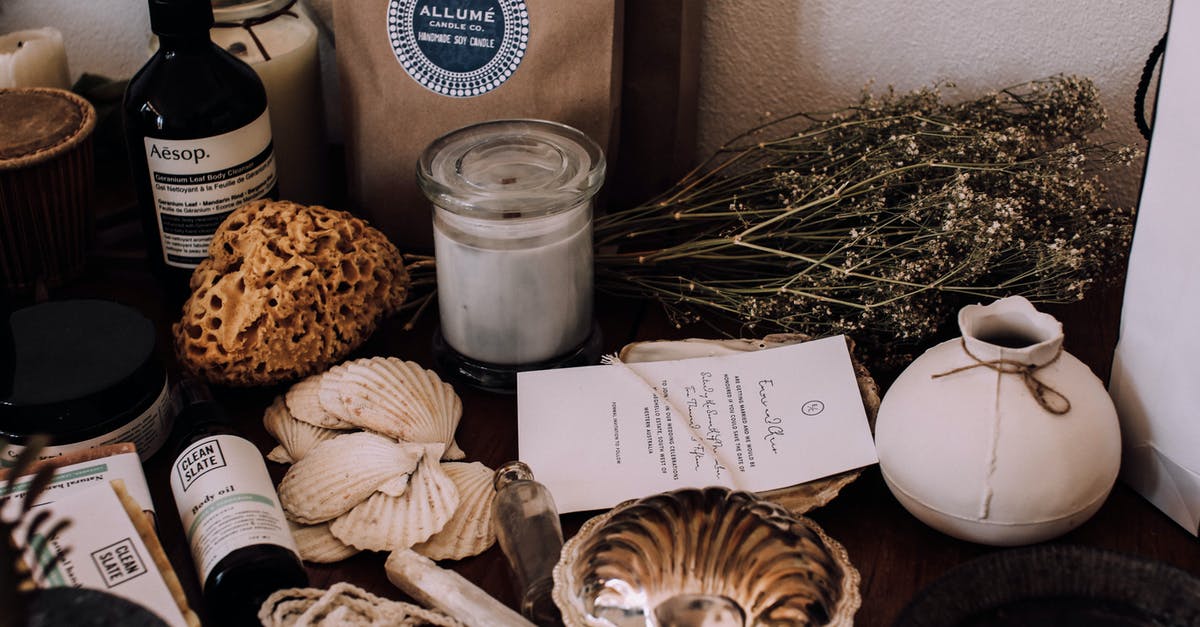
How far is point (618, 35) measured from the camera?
0.85m

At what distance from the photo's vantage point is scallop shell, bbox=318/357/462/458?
74cm

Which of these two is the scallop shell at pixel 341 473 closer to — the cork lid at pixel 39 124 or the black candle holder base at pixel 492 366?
the black candle holder base at pixel 492 366

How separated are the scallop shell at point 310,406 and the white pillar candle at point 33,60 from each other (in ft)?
1.39

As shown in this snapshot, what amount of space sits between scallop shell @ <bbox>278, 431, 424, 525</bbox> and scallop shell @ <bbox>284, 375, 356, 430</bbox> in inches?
1.1

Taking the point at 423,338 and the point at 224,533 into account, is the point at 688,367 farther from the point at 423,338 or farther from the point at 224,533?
the point at 224,533

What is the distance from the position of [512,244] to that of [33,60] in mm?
519

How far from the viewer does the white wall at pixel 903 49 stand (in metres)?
0.91

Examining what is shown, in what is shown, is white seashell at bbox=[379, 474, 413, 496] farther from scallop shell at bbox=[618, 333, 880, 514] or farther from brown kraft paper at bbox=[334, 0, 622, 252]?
brown kraft paper at bbox=[334, 0, 622, 252]

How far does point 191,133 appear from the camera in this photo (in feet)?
2.59

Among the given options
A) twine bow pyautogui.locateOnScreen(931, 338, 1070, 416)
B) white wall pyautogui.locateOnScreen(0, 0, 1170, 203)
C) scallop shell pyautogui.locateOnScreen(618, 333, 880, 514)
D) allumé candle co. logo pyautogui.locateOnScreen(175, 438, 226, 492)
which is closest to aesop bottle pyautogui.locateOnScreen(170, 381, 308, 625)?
allumé candle co. logo pyautogui.locateOnScreen(175, 438, 226, 492)

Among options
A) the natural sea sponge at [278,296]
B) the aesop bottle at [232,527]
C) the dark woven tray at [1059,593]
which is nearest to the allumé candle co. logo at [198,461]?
the aesop bottle at [232,527]

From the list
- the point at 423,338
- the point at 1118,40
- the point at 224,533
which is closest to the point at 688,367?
the point at 423,338

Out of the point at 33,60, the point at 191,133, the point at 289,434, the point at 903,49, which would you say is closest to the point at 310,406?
the point at 289,434

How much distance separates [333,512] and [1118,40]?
2.48 ft
